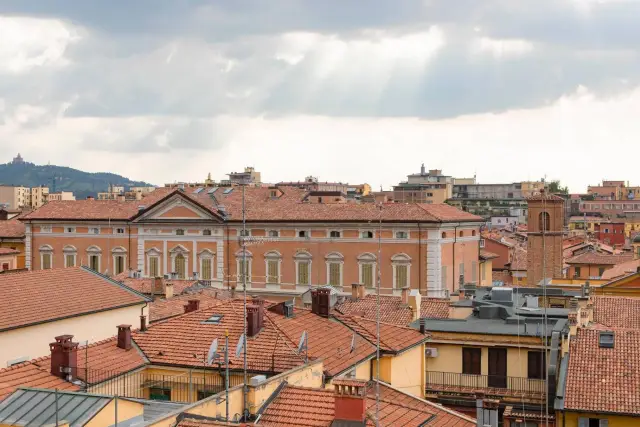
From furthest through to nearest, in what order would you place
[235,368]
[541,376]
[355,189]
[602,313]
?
1. [355,189]
2. [602,313]
3. [541,376]
4. [235,368]

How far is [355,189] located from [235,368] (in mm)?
137942

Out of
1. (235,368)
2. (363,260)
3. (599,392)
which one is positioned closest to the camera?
(235,368)

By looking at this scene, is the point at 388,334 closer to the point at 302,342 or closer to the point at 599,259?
the point at 302,342

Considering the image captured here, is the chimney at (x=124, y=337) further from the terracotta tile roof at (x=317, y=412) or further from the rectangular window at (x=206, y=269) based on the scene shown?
the rectangular window at (x=206, y=269)

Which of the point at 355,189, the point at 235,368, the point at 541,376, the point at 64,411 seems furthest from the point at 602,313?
the point at 355,189

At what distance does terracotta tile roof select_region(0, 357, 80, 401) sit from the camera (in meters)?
17.8

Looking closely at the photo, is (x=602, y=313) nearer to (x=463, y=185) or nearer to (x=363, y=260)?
(x=363, y=260)

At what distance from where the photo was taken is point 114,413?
49.7 ft

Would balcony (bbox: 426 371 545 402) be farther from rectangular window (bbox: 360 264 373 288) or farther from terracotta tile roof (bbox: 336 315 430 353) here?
rectangular window (bbox: 360 264 373 288)

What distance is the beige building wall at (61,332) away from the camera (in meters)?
21.3

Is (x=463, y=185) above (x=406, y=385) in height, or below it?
above

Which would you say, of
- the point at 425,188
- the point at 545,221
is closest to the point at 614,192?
the point at 425,188

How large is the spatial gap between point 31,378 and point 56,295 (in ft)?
18.4

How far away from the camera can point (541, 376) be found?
26969 millimetres
